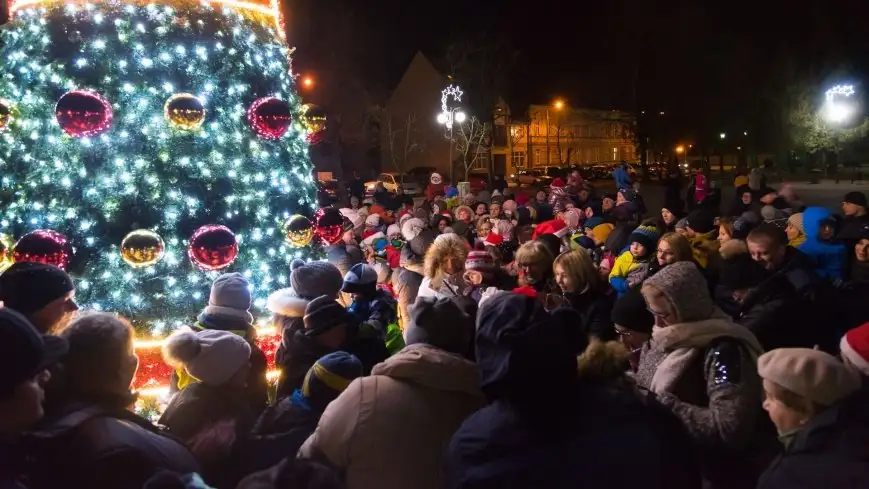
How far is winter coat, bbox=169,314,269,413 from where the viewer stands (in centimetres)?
370

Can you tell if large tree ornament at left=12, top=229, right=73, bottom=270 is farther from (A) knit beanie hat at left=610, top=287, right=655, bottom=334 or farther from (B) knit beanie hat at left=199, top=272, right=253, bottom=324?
(A) knit beanie hat at left=610, top=287, right=655, bottom=334

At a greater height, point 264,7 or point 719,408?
point 264,7

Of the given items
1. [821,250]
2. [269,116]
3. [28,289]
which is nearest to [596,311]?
[821,250]

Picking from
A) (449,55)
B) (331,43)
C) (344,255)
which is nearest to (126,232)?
(344,255)

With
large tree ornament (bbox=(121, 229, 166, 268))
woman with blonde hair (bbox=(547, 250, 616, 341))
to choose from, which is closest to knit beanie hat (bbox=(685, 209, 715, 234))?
woman with blonde hair (bbox=(547, 250, 616, 341))

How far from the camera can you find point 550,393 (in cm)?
215

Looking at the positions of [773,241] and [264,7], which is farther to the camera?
[264,7]

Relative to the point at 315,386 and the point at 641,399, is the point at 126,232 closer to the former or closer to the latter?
the point at 315,386

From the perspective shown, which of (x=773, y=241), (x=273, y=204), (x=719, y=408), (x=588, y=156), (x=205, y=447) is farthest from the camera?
(x=588, y=156)

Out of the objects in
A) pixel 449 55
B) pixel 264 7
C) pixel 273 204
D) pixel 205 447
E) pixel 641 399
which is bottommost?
pixel 205 447

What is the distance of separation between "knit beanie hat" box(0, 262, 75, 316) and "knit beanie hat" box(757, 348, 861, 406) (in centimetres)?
358

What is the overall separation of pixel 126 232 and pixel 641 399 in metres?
5.36

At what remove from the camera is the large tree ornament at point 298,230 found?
267 inches

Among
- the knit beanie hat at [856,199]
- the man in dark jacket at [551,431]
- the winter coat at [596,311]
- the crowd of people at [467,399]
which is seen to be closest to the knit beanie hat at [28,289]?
the crowd of people at [467,399]
